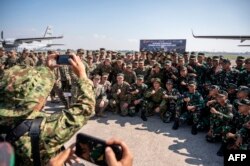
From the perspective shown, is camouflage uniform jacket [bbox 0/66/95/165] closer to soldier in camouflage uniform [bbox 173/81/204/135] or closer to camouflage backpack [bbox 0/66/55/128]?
camouflage backpack [bbox 0/66/55/128]

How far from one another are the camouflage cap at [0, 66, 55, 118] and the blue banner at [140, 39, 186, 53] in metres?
20.8

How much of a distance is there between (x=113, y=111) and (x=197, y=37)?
50.7 ft

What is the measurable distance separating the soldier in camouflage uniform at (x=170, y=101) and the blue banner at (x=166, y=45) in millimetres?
14838

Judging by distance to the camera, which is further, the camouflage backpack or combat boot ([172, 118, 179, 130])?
combat boot ([172, 118, 179, 130])

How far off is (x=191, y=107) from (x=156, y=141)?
1.43 meters

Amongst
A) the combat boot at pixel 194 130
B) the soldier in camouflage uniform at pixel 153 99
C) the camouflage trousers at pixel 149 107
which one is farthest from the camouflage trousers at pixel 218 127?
the camouflage trousers at pixel 149 107

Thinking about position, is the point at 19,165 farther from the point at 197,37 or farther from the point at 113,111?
the point at 197,37

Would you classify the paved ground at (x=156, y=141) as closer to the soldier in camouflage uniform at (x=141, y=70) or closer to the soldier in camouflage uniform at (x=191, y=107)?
the soldier in camouflage uniform at (x=191, y=107)

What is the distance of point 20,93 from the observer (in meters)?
1.32

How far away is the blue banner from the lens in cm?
2228

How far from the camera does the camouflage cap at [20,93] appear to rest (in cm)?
131

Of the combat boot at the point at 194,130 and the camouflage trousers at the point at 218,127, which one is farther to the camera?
the combat boot at the point at 194,130

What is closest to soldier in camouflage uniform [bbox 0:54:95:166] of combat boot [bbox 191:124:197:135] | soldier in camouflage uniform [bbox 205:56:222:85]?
combat boot [bbox 191:124:197:135]

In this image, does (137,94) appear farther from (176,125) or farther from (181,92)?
(176,125)
